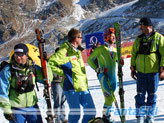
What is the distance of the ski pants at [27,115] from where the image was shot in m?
2.95

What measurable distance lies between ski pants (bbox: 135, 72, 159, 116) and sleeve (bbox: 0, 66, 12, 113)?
2.60m

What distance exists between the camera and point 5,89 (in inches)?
111

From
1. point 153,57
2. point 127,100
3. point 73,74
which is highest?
point 153,57

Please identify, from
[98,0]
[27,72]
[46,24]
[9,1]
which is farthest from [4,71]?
[9,1]

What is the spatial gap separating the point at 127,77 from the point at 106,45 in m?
5.53

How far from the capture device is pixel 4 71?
2.82 m

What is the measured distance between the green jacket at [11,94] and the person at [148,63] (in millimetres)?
2090

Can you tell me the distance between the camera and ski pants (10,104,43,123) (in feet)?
9.69

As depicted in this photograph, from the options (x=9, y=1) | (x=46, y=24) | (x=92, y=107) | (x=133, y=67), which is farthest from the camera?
(x=9, y=1)

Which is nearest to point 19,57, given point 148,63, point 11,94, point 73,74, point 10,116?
A: point 11,94

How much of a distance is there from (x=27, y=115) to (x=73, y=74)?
108 cm

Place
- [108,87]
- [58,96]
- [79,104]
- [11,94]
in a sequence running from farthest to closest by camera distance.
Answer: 1. [58,96]
2. [108,87]
3. [79,104]
4. [11,94]

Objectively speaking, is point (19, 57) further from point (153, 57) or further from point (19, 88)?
point (153, 57)

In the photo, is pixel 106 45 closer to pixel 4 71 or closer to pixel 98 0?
pixel 4 71
